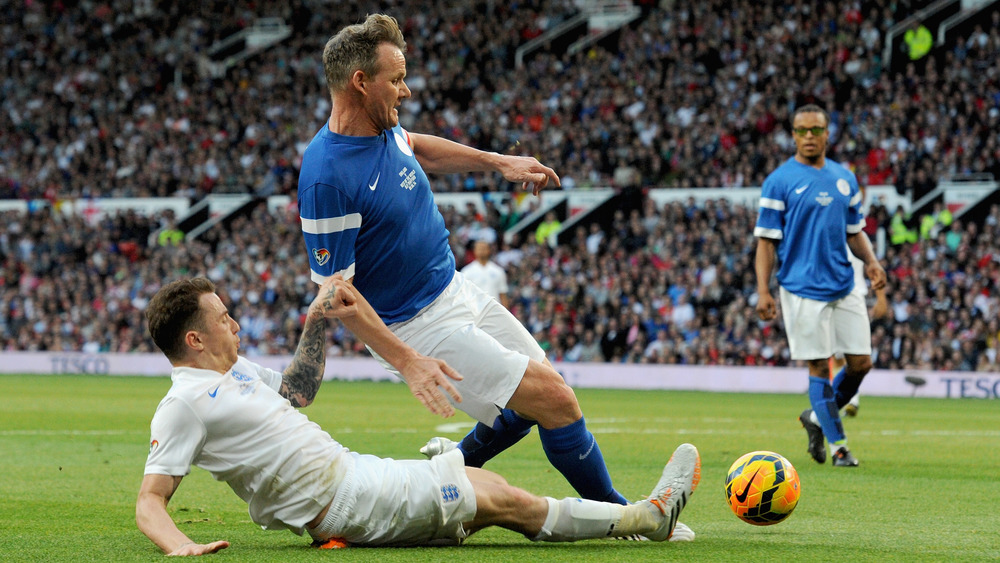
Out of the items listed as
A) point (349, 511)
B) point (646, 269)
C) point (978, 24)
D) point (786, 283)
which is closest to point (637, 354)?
point (646, 269)

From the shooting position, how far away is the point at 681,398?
744 inches

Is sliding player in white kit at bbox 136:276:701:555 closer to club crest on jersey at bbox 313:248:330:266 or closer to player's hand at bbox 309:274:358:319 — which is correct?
player's hand at bbox 309:274:358:319

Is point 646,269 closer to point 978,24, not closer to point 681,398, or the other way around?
point 681,398

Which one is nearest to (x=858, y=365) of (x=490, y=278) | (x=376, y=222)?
(x=376, y=222)

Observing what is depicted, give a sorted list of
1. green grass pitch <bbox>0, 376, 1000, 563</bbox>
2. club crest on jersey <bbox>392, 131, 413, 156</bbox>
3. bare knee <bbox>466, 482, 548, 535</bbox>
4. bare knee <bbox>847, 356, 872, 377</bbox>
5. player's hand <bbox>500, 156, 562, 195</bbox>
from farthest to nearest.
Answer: bare knee <bbox>847, 356, 872, 377</bbox>, player's hand <bbox>500, 156, 562, 195</bbox>, club crest on jersey <bbox>392, 131, 413, 156</bbox>, green grass pitch <bbox>0, 376, 1000, 563</bbox>, bare knee <bbox>466, 482, 548, 535</bbox>

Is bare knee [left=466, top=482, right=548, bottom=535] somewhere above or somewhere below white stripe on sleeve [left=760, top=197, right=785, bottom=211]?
below

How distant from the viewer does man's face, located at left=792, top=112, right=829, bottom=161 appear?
29.4ft

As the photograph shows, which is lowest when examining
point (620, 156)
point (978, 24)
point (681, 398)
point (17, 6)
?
point (681, 398)

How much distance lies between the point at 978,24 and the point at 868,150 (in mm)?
4066

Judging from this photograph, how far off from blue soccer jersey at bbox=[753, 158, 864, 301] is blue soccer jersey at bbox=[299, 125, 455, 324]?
14.9 ft

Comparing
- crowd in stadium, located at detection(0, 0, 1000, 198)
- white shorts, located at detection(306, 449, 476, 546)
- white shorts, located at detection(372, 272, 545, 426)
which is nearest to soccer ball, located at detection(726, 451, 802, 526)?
white shorts, located at detection(372, 272, 545, 426)

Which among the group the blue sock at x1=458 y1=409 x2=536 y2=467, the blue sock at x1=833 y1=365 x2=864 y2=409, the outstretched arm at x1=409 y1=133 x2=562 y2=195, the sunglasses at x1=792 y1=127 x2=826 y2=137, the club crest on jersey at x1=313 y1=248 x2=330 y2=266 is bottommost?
the blue sock at x1=833 y1=365 x2=864 y2=409

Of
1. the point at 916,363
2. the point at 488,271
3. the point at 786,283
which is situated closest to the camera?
the point at 786,283

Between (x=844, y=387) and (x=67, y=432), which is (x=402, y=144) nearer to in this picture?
(x=844, y=387)
